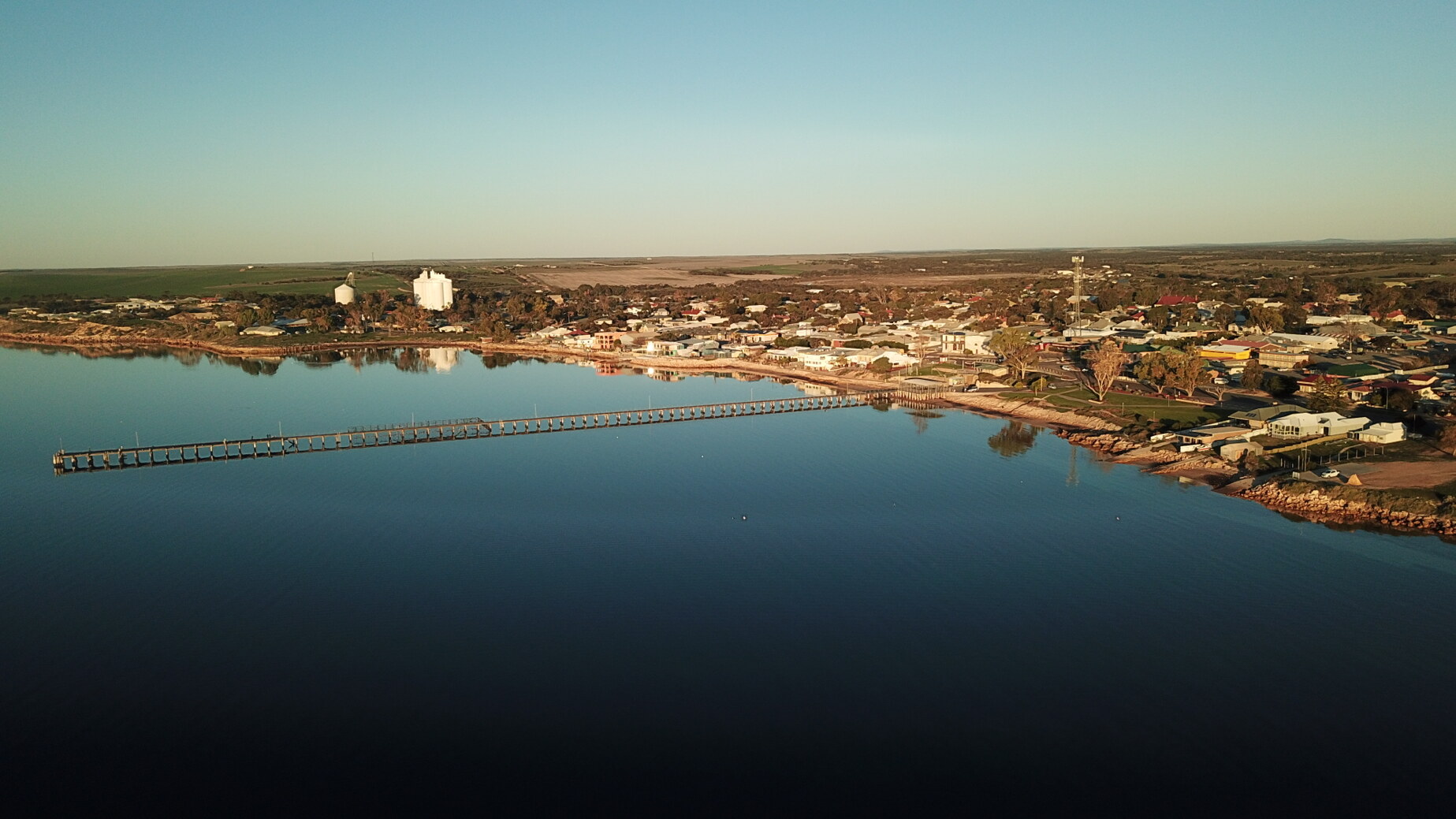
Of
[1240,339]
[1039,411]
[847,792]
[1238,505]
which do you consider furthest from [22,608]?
[1240,339]

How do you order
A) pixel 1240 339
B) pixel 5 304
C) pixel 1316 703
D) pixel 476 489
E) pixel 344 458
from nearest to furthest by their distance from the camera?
1. pixel 1316 703
2. pixel 476 489
3. pixel 344 458
4. pixel 1240 339
5. pixel 5 304

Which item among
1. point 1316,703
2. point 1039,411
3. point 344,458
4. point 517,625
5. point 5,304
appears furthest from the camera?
point 5,304

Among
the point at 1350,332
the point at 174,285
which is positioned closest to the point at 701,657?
the point at 1350,332

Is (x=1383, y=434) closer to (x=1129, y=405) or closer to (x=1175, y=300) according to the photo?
(x=1129, y=405)

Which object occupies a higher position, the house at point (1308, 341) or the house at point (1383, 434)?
the house at point (1308, 341)

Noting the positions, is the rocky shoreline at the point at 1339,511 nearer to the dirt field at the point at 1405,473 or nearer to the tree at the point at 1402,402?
the dirt field at the point at 1405,473

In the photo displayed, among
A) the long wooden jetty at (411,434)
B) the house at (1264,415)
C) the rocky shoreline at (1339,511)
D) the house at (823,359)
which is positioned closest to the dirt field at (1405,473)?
the rocky shoreline at (1339,511)

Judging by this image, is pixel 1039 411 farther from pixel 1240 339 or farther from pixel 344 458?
pixel 344 458
